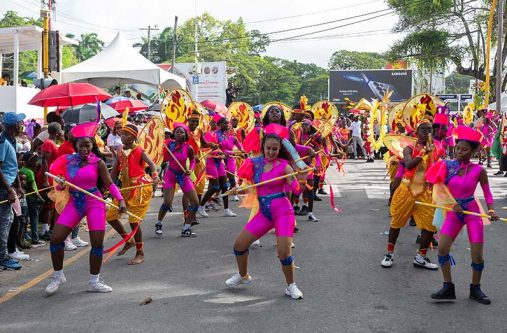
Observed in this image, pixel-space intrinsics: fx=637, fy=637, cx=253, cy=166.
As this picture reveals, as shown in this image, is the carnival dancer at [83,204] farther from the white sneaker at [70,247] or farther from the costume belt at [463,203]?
the costume belt at [463,203]

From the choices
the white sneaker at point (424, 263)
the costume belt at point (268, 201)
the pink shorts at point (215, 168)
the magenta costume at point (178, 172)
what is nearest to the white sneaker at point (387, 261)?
the white sneaker at point (424, 263)

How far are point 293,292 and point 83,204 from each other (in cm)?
216

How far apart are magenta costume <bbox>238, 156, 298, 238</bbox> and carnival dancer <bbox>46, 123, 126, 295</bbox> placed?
1.36 metres

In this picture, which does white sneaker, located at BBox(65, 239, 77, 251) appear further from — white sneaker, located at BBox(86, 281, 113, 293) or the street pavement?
white sneaker, located at BBox(86, 281, 113, 293)

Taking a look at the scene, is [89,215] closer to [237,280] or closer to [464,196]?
[237,280]

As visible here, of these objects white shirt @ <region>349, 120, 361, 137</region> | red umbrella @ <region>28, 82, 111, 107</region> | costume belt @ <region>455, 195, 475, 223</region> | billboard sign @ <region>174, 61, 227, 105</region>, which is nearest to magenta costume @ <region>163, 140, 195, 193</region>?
red umbrella @ <region>28, 82, 111, 107</region>

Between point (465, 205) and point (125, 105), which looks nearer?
point (465, 205)

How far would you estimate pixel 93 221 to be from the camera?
6031 millimetres

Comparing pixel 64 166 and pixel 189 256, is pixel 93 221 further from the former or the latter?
pixel 189 256

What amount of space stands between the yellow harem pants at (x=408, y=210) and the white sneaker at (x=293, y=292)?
1.87 meters

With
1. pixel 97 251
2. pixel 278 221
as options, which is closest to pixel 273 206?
pixel 278 221

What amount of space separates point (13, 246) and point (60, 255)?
6.49 ft

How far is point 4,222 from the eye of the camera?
23.2ft

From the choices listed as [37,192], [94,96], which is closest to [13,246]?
[37,192]
